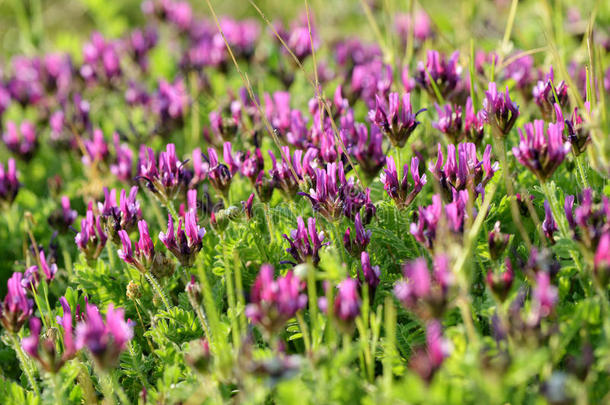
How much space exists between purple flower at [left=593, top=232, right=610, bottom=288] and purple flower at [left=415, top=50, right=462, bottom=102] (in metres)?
1.96

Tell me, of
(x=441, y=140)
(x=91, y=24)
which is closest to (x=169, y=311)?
(x=441, y=140)

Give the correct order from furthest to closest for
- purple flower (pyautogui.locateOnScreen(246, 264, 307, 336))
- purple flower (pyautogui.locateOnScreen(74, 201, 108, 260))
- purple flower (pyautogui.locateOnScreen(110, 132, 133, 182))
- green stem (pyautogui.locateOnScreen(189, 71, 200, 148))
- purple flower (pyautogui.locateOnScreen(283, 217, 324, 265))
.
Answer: green stem (pyautogui.locateOnScreen(189, 71, 200, 148)) < purple flower (pyautogui.locateOnScreen(110, 132, 133, 182)) < purple flower (pyautogui.locateOnScreen(74, 201, 108, 260)) < purple flower (pyautogui.locateOnScreen(283, 217, 324, 265)) < purple flower (pyautogui.locateOnScreen(246, 264, 307, 336))

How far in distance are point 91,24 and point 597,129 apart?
1171 centimetres

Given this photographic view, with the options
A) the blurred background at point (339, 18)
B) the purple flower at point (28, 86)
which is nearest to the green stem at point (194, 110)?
the purple flower at point (28, 86)

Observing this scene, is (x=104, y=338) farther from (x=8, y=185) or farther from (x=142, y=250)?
(x=8, y=185)

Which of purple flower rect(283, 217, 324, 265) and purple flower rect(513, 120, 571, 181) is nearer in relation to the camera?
purple flower rect(513, 120, 571, 181)

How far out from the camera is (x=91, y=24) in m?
12.6

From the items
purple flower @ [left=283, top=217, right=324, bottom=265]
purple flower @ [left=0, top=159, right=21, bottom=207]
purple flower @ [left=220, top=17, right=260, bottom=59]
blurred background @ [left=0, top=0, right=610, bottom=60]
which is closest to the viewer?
purple flower @ [left=283, top=217, right=324, bottom=265]

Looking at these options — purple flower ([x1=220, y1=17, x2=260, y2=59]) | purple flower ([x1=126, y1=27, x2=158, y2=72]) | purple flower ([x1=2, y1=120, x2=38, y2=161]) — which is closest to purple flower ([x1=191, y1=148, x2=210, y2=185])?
purple flower ([x1=2, y1=120, x2=38, y2=161])

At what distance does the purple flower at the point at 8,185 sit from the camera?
4.35 metres

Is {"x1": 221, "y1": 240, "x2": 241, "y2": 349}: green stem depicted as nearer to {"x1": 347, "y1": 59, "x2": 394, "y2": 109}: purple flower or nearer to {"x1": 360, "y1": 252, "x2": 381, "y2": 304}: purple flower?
{"x1": 360, "y1": 252, "x2": 381, "y2": 304}: purple flower

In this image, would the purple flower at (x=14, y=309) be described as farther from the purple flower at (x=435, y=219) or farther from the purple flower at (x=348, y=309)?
the purple flower at (x=435, y=219)

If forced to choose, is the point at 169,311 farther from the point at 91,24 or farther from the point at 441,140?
the point at 91,24

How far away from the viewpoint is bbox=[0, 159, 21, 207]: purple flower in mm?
4348
